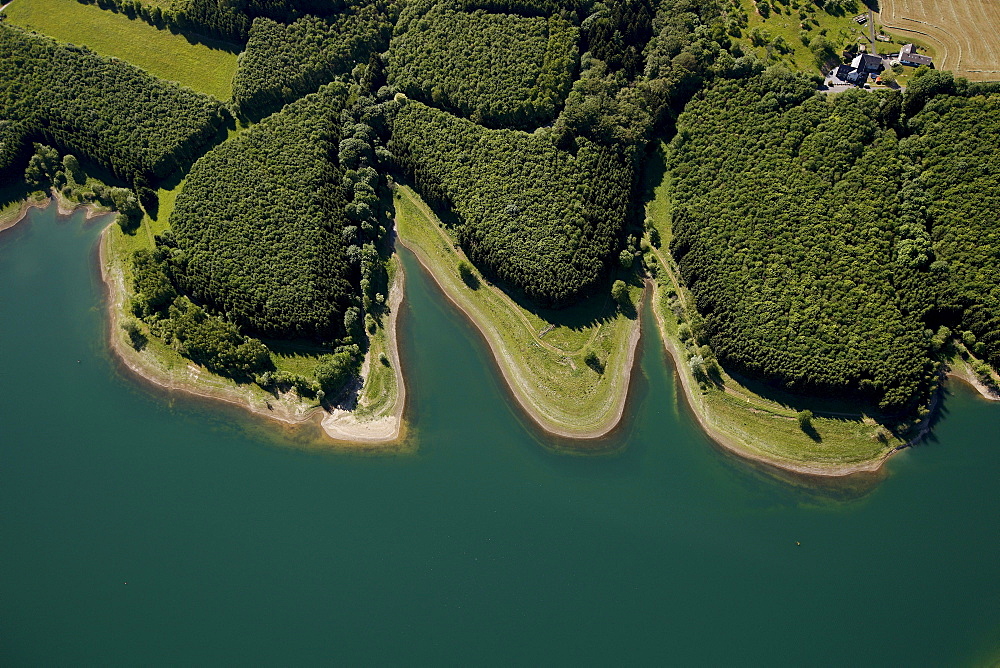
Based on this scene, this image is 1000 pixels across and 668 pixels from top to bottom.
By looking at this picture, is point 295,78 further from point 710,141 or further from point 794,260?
point 794,260

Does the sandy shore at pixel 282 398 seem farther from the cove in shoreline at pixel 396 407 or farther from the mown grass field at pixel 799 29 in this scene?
the mown grass field at pixel 799 29

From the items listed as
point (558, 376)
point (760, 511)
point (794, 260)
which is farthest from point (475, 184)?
point (760, 511)

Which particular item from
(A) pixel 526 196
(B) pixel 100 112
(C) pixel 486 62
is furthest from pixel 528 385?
(B) pixel 100 112

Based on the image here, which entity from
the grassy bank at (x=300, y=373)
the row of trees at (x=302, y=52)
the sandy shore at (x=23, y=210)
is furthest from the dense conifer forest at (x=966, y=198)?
the sandy shore at (x=23, y=210)

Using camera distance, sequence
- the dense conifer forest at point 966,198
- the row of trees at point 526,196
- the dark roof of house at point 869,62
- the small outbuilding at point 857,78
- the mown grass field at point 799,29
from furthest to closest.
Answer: the mown grass field at point 799,29, the dark roof of house at point 869,62, the small outbuilding at point 857,78, the row of trees at point 526,196, the dense conifer forest at point 966,198

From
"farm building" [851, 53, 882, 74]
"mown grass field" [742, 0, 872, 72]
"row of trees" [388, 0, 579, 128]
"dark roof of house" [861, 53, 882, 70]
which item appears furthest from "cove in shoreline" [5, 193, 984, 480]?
"dark roof of house" [861, 53, 882, 70]
